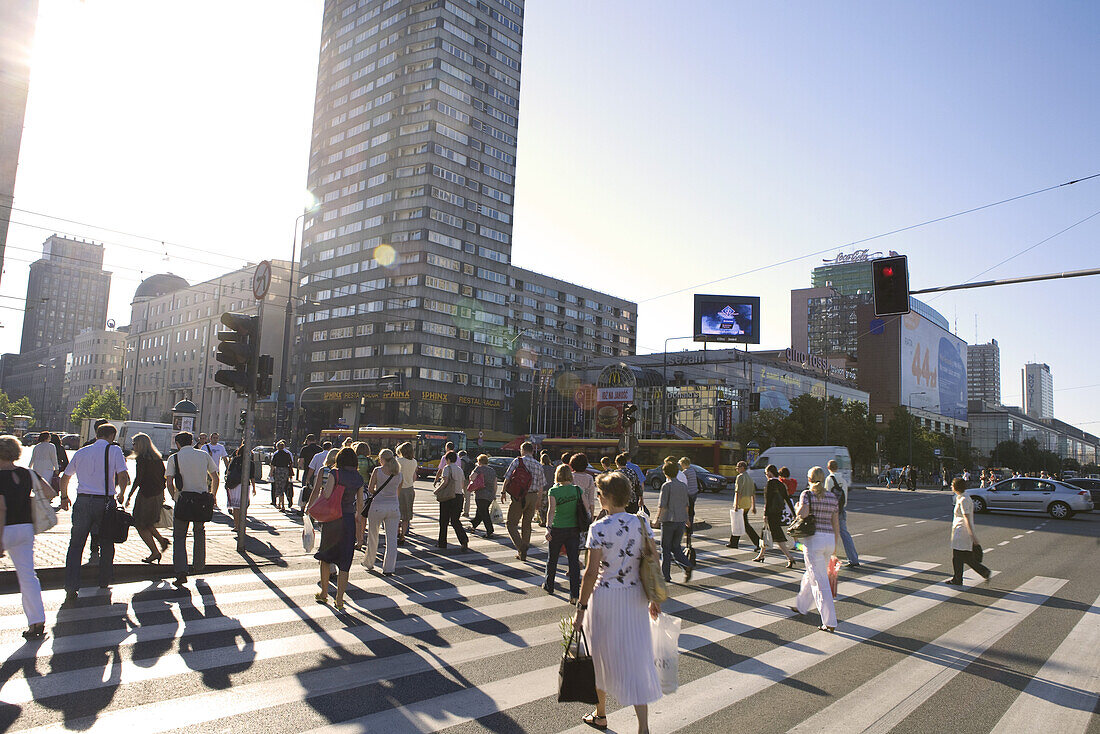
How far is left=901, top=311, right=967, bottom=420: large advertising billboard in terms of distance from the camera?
130 m

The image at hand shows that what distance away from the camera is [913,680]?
5730mm

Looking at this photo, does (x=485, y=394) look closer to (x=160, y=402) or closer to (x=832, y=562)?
(x=160, y=402)

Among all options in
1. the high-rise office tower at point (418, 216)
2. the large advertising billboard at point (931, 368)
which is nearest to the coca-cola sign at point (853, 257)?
the large advertising billboard at point (931, 368)

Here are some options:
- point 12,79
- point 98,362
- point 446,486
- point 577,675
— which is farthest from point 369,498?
point 98,362

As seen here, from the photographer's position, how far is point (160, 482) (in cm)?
884

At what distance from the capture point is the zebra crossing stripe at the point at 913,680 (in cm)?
472

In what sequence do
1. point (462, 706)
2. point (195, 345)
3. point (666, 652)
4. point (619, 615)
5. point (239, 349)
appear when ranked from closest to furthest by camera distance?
point (619, 615), point (666, 652), point (462, 706), point (239, 349), point (195, 345)

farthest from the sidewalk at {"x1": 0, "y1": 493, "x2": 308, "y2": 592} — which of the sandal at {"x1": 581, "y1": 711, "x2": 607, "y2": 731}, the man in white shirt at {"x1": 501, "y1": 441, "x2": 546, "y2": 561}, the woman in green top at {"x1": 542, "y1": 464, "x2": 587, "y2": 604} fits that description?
the sandal at {"x1": 581, "y1": 711, "x2": 607, "y2": 731}

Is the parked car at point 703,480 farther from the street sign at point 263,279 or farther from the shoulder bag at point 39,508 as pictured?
the shoulder bag at point 39,508

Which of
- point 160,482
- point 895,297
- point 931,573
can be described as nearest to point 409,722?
point 160,482

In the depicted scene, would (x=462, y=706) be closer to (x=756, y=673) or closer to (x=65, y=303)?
(x=756, y=673)

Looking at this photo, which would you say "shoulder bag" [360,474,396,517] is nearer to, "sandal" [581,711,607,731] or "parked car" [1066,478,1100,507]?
"sandal" [581,711,607,731]

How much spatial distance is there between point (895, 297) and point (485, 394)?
218 ft

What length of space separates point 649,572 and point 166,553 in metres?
8.70
